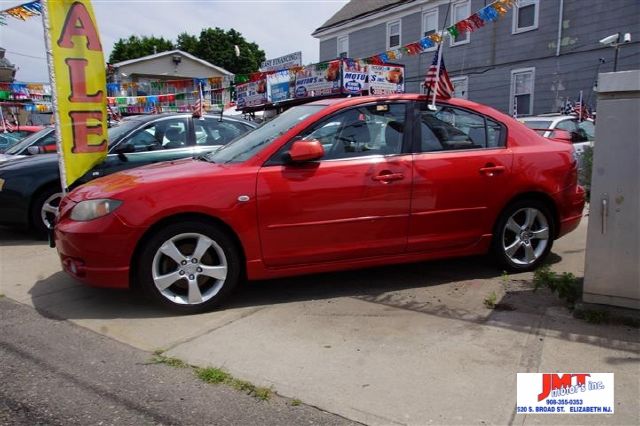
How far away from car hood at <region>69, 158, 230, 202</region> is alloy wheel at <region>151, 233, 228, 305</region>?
0.43m

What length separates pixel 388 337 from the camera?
3598 millimetres

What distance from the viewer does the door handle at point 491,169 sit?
4629 mm

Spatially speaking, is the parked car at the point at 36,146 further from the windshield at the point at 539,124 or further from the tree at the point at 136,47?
the tree at the point at 136,47

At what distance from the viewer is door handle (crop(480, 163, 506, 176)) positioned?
15.2 ft

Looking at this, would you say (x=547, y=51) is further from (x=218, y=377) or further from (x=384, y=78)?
(x=218, y=377)

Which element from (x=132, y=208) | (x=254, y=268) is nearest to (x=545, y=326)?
(x=254, y=268)

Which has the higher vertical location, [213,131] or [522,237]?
[213,131]

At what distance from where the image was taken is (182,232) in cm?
393

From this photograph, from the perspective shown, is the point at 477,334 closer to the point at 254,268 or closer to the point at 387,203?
the point at 387,203

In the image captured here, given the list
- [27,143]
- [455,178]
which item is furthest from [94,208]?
[27,143]

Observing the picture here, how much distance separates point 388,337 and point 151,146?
4.62 metres

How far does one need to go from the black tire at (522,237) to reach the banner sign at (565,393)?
1885 mm

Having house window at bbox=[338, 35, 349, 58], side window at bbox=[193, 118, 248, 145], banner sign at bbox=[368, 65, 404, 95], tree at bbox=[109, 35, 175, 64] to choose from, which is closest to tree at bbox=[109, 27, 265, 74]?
tree at bbox=[109, 35, 175, 64]

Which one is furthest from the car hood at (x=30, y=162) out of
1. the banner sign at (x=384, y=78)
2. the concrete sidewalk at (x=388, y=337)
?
the banner sign at (x=384, y=78)
